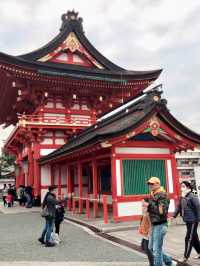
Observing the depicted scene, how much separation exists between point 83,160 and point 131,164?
3380 millimetres

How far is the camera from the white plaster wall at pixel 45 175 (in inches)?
877

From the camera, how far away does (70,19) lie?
25.9 metres

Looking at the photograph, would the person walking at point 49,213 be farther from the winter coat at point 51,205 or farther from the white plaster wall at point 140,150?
the white plaster wall at point 140,150

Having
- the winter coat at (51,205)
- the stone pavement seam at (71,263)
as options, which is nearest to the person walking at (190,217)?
the stone pavement seam at (71,263)

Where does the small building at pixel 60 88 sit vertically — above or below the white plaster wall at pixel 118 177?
above

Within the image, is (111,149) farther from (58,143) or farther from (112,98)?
(112,98)

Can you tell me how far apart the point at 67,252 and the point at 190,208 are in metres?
3.38

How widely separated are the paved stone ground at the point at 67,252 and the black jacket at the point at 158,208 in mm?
1736

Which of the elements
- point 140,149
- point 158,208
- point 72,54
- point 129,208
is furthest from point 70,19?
point 158,208

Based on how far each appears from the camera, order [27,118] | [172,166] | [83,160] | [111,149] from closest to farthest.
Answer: [111,149] < [172,166] < [83,160] < [27,118]

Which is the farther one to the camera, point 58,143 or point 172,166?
point 58,143

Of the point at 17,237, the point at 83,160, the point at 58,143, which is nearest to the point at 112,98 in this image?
the point at 58,143

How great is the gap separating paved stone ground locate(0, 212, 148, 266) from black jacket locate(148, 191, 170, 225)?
5.70 ft

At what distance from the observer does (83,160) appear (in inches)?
623
